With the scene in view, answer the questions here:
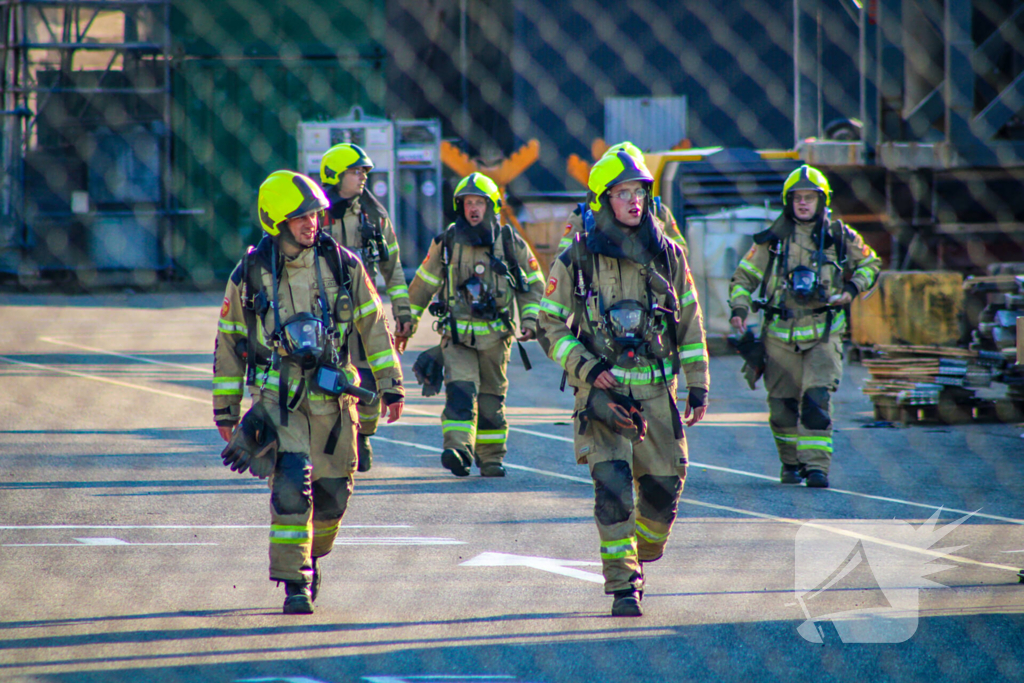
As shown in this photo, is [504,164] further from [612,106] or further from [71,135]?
[71,135]

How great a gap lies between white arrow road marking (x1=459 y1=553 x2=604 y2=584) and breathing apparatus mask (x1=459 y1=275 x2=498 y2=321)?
226 cm

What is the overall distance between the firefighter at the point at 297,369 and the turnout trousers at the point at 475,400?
2.52 m

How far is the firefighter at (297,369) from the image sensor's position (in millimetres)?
4695

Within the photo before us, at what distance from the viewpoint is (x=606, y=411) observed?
4.67 meters

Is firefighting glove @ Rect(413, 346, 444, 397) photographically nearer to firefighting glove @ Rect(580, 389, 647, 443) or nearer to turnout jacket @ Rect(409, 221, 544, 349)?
turnout jacket @ Rect(409, 221, 544, 349)

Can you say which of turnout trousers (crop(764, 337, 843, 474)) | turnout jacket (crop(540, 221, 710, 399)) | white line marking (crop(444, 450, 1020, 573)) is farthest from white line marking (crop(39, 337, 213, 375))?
turnout jacket (crop(540, 221, 710, 399))

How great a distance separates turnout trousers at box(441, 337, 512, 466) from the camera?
755cm

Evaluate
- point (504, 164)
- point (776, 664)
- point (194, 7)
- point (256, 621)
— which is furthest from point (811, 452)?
point (194, 7)

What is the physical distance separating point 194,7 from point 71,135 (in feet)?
10.2

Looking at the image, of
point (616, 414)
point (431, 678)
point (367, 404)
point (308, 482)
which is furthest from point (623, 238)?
point (431, 678)

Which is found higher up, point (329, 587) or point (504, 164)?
point (504, 164)

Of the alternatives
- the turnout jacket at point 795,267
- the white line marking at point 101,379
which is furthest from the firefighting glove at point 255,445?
the white line marking at point 101,379

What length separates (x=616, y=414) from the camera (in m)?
4.67

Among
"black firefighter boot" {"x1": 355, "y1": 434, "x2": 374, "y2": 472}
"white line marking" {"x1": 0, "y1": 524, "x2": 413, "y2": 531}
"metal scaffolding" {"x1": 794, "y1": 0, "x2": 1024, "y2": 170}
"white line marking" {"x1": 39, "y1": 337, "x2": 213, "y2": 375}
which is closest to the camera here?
"white line marking" {"x1": 0, "y1": 524, "x2": 413, "y2": 531}
